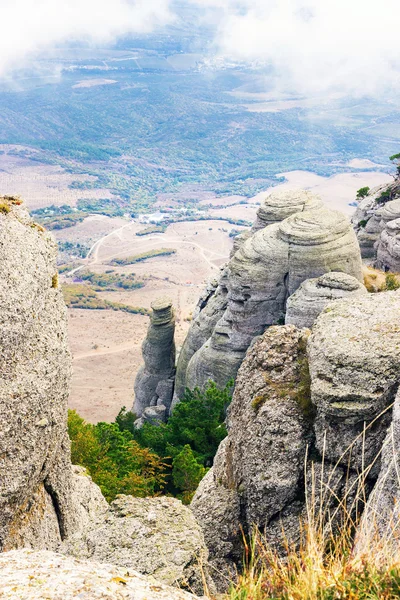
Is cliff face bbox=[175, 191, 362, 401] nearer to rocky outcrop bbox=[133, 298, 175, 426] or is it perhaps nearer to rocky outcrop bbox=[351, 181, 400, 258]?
rocky outcrop bbox=[133, 298, 175, 426]

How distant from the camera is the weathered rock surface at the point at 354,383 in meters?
13.4

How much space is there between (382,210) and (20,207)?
49.4m

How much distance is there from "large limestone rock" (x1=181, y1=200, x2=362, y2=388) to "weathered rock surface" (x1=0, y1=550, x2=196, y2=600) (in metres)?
36.4

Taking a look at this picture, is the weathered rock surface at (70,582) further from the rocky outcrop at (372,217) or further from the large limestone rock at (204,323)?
the rocky outcrop at (372,217)

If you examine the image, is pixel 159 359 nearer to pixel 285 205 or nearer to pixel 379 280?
pixel 285 205

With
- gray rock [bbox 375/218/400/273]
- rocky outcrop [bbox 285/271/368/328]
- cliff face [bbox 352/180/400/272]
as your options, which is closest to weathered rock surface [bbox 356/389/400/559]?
rocky outcrop [bbox 285/271/368/328]

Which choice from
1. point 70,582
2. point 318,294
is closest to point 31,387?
point 70,582

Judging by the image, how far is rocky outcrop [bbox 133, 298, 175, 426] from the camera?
188 ft

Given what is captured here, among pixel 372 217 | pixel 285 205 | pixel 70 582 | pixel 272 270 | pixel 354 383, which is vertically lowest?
pixel 70 582

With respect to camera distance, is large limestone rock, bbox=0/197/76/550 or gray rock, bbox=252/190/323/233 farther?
gray rock, bbox=252/190/323/233

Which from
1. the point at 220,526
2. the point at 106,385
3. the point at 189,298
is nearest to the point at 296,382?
the point at 220,526

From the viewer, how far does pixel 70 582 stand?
8.31 metres

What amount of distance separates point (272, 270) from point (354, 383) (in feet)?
Answer: 103

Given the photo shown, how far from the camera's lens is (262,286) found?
44906 mm
